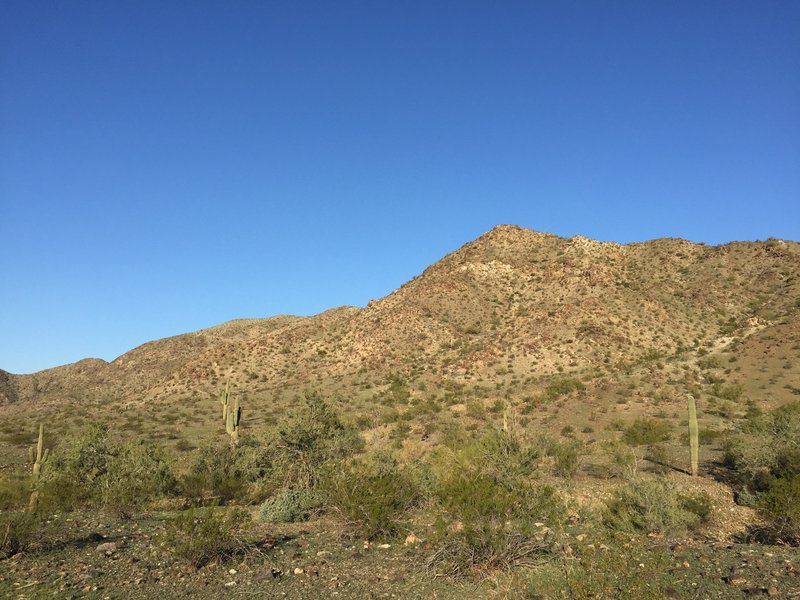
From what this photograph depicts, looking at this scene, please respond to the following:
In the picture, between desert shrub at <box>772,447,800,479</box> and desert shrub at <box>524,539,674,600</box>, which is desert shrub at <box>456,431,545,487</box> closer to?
desert shrub at <box>524,539,674,600</box>

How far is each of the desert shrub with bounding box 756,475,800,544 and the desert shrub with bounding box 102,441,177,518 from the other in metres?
14.1

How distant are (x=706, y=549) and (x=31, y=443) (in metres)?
36.6

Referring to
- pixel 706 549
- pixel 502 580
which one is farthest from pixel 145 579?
pixel 706 549

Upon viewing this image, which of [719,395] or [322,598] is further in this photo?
[719,395]

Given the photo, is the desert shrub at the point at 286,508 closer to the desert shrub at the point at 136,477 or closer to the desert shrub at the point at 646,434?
the desert shrub at the point at 136,477

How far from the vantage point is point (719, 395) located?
112 feet

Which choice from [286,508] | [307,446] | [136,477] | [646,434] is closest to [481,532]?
[286,508]

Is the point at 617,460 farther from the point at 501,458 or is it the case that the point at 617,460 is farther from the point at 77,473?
the point at 77,473

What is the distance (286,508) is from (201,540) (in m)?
4.29

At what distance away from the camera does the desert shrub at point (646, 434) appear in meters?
24.2

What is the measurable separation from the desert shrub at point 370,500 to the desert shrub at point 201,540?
2.31 m

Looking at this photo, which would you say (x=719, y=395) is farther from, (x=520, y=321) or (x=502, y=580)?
(x=502, y=580)

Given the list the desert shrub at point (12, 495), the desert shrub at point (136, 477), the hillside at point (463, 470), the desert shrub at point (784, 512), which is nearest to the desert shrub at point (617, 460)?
the hillside at point (463, 470)

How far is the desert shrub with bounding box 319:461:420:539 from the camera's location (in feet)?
36.3
